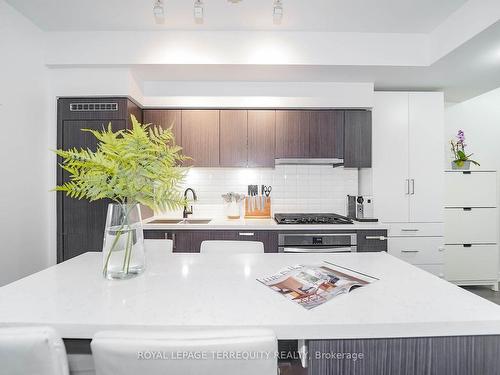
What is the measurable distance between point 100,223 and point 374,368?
2.83m

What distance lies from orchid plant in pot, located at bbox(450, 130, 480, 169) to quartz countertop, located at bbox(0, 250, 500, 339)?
3.08m

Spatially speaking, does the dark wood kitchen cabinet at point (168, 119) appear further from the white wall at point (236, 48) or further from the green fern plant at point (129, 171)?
the green fern plant at point (129, 171)

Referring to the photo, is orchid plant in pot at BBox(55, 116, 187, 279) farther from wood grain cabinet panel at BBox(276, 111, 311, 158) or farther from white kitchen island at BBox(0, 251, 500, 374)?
wood grain cabinet panel at BBox(276, 111, 311, 158)

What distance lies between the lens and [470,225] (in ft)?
11.9

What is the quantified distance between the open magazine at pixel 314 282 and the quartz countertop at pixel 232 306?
38 millimetres

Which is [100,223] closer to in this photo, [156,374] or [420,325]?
[156,374]

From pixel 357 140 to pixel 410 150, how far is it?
64 centimetres

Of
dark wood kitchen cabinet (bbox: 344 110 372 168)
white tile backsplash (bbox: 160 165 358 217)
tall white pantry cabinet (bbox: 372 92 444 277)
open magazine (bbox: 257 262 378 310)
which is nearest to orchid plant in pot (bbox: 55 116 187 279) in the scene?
open magazine (bbox: 257 262 378 310)

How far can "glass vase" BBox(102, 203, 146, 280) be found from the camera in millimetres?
1243

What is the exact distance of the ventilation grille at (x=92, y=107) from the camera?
2.94 m

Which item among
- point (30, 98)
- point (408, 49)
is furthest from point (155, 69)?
point (408, 49)

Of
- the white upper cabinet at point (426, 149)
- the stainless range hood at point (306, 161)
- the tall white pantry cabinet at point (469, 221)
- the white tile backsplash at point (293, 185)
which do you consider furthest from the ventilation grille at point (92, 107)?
the tall white pantry cabinet at point (469, 221)

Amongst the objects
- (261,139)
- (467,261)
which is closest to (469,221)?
(467,261)

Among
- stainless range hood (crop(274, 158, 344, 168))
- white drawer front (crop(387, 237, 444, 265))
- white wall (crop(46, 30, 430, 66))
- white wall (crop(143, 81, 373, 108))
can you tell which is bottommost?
white drawer front (crop(387, 237, 444, 265))
